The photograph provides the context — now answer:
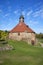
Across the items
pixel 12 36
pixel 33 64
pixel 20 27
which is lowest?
pixel 33 64

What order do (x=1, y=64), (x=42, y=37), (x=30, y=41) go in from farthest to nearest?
(x=42, y=37), (x=30, y=41), (x=1, y=64)

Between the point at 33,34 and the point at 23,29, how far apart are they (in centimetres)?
380

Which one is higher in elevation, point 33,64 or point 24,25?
point 24,25

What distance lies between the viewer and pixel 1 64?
1645 cm

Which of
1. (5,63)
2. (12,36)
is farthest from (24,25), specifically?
(5,63)

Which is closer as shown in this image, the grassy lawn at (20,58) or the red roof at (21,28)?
the grassy lawn at (20,58)

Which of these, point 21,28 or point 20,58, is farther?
point 21,28

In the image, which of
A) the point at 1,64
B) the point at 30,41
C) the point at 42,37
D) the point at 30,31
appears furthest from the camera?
the point at 42,37

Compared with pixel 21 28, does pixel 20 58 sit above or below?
below

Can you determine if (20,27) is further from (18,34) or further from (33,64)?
(33,64)

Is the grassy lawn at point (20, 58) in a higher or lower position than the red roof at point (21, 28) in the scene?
lower

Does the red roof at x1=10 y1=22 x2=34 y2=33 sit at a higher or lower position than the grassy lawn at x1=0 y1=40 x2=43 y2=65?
higher

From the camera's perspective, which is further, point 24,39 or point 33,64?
point 24,39

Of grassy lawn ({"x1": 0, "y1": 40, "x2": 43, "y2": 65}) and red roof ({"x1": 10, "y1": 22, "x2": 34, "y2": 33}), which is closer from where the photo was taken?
grassy lawn ({"x1": 0, "y1": 40, "x2": 43, "y2": 65})
